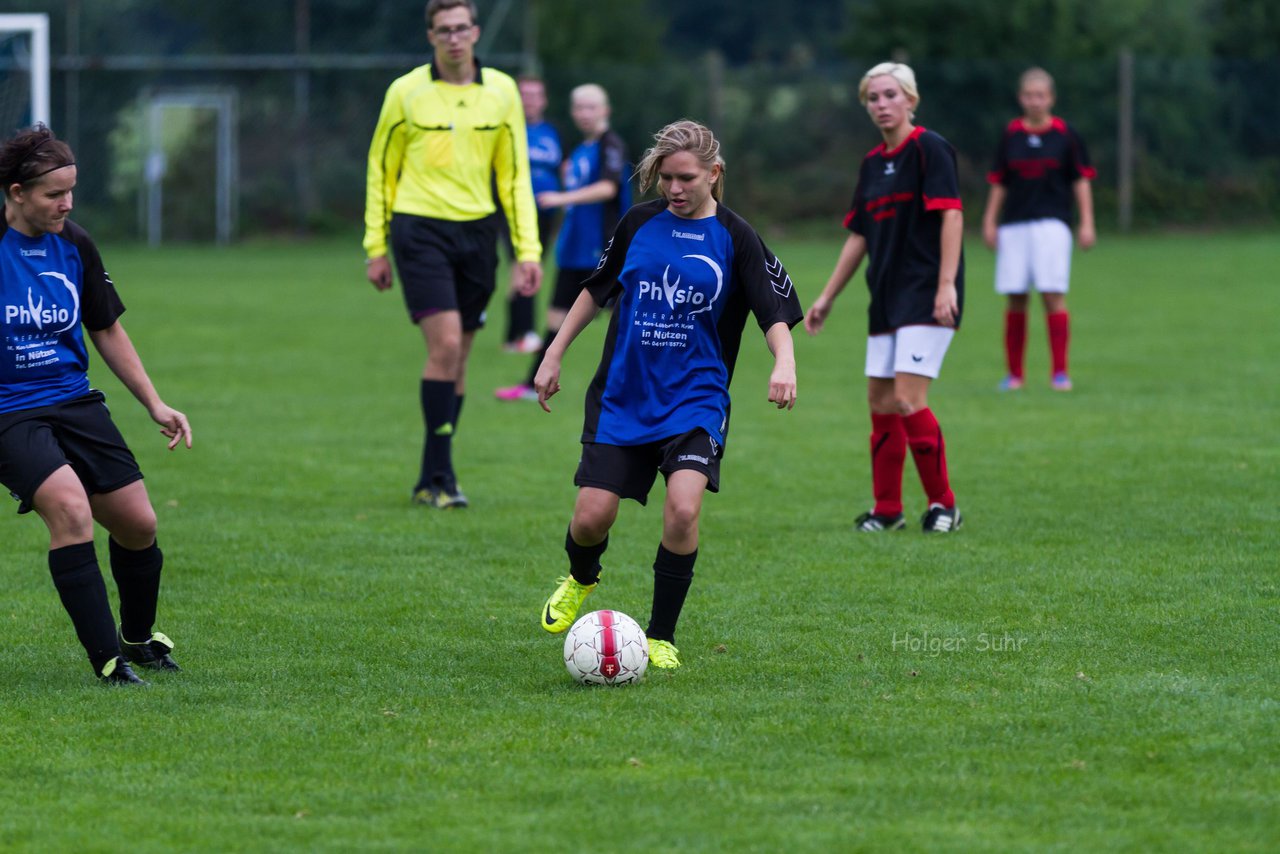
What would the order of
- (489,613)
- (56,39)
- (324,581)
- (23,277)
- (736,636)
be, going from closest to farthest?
(23,277) → (736,636) → (489,613) → (324,581) → (56,39)

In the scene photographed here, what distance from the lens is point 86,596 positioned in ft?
17.4

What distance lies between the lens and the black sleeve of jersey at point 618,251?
5.73 m

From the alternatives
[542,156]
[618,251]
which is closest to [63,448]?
[618,251]

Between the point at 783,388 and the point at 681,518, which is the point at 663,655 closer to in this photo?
the point at 681,518

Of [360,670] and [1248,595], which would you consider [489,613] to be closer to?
[360,670]

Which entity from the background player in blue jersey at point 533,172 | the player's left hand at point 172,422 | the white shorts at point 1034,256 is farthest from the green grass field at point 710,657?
the background player in blue jersey at point 533,172

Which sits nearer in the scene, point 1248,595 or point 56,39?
point 1248,595

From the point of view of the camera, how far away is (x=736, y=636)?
602 centimetres

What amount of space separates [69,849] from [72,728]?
0.98 m

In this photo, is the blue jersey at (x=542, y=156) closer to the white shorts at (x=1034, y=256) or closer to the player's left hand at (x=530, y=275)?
the white shorts at (x=1034, y=256)

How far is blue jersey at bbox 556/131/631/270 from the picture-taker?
13281 millimetres

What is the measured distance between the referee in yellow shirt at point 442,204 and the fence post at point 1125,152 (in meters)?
22.5

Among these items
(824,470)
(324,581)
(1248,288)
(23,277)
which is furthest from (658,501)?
(1248,288)

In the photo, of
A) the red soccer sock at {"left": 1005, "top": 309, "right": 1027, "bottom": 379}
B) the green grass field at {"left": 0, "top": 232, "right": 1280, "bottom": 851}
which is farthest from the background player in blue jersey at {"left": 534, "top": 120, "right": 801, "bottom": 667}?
the red soccer sock at {"left": 1005, "top": 309, "right": 1027, "bottom": 379}
